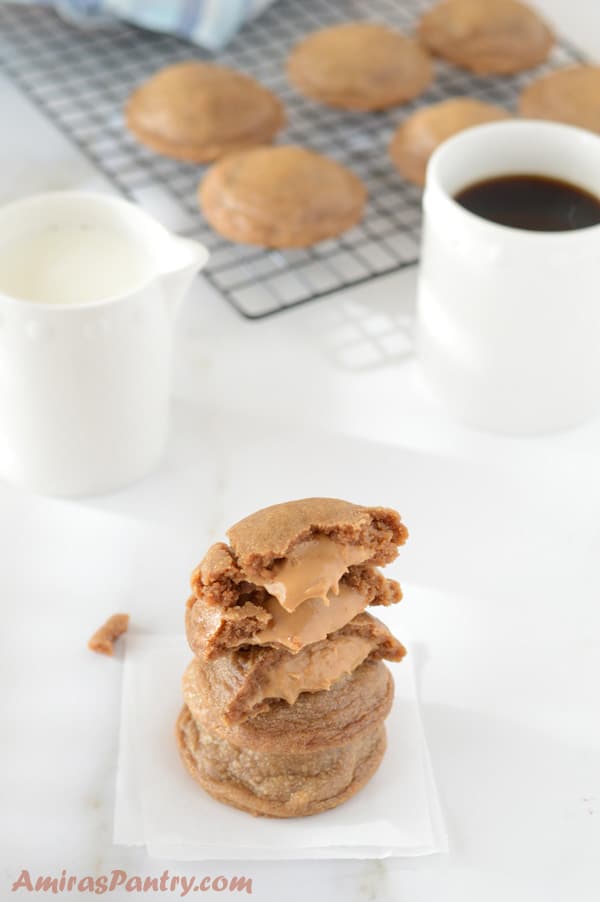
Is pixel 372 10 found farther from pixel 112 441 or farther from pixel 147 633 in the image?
pixel 147 633

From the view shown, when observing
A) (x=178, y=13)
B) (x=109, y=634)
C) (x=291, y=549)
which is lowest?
(x=109, y=634)

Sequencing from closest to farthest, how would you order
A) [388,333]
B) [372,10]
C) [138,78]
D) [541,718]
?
[541,718] < [388,333] < [138,78] < [372,10]

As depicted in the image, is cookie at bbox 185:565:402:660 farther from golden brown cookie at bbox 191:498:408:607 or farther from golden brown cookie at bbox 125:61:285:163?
golden brown cookie at bbox 125:61:285:163

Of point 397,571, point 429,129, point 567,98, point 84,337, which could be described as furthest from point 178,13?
point 397,571

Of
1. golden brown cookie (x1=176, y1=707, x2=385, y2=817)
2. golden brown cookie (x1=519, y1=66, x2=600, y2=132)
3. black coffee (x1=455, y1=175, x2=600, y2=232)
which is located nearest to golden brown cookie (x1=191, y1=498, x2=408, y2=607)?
golden brown cookie (x1=176, y1=707, x2=385, y2=817)

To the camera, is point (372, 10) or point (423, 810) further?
point (372, 10)

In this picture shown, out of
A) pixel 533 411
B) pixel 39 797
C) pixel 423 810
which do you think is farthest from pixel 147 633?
pixel 533 411

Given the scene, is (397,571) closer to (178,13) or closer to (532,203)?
(532,203)
